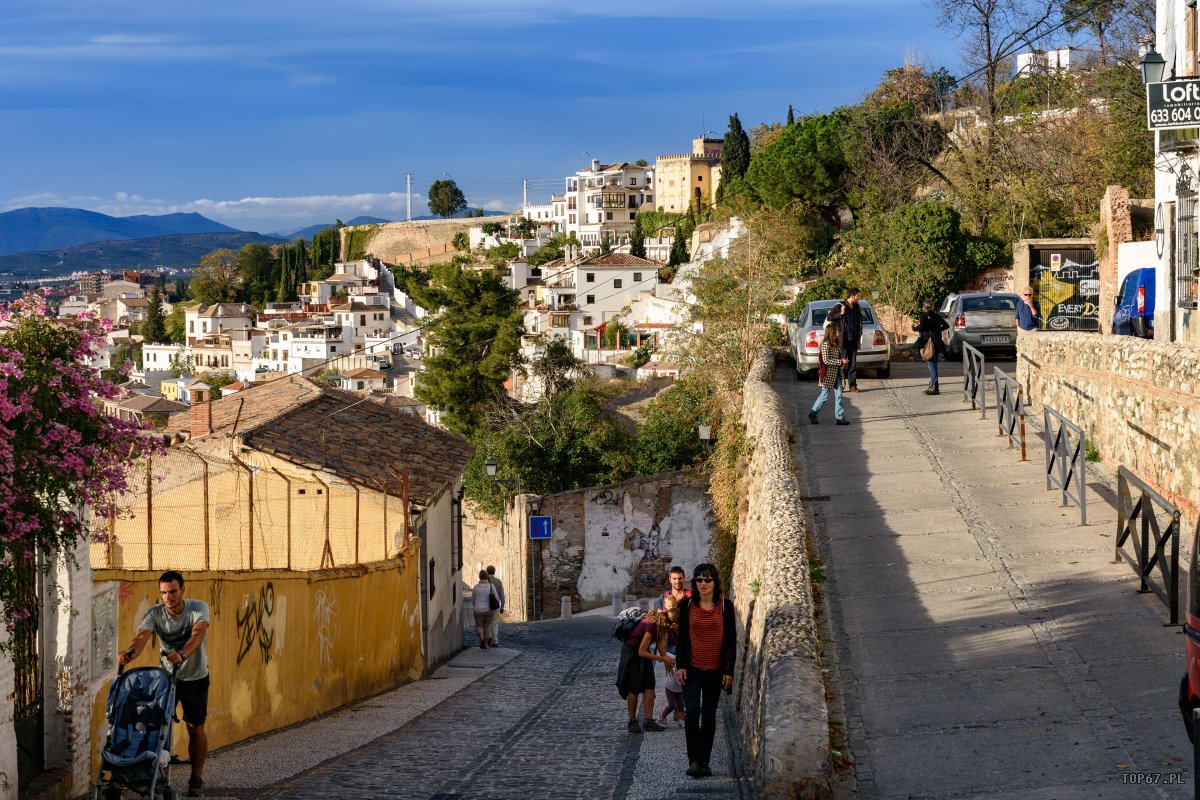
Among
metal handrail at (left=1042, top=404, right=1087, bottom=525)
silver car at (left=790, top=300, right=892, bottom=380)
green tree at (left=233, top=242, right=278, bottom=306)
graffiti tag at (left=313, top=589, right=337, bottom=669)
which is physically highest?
green tree at (left=233, top=242, right=278, bottom=306)

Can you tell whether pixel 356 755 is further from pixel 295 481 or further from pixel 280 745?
pixel 295 481

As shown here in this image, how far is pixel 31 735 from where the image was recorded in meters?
7.98

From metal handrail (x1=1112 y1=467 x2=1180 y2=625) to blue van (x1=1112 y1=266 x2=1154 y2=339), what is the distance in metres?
Result: 12.9

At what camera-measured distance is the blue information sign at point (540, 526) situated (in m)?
33.4

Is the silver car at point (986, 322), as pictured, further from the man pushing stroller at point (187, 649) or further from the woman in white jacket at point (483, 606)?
the man pushing stroller at point (187, 649)

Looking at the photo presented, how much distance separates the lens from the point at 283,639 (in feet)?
Result: 39.7

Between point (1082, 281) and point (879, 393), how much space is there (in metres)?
11.5

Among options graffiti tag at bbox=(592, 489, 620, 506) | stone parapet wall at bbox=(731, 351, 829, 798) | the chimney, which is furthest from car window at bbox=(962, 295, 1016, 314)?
the chimney

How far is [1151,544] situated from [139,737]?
9.11 metres

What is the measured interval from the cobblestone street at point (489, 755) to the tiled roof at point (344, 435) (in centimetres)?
331

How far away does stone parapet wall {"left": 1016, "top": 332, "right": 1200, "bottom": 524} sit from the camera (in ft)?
41.9

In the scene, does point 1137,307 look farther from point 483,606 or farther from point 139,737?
point 139,737

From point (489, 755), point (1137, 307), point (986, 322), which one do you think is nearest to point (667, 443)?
point (986, 322)

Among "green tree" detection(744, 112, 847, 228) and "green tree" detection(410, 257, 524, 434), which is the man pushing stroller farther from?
"green tree" detection(744, 112, 847, 228)
